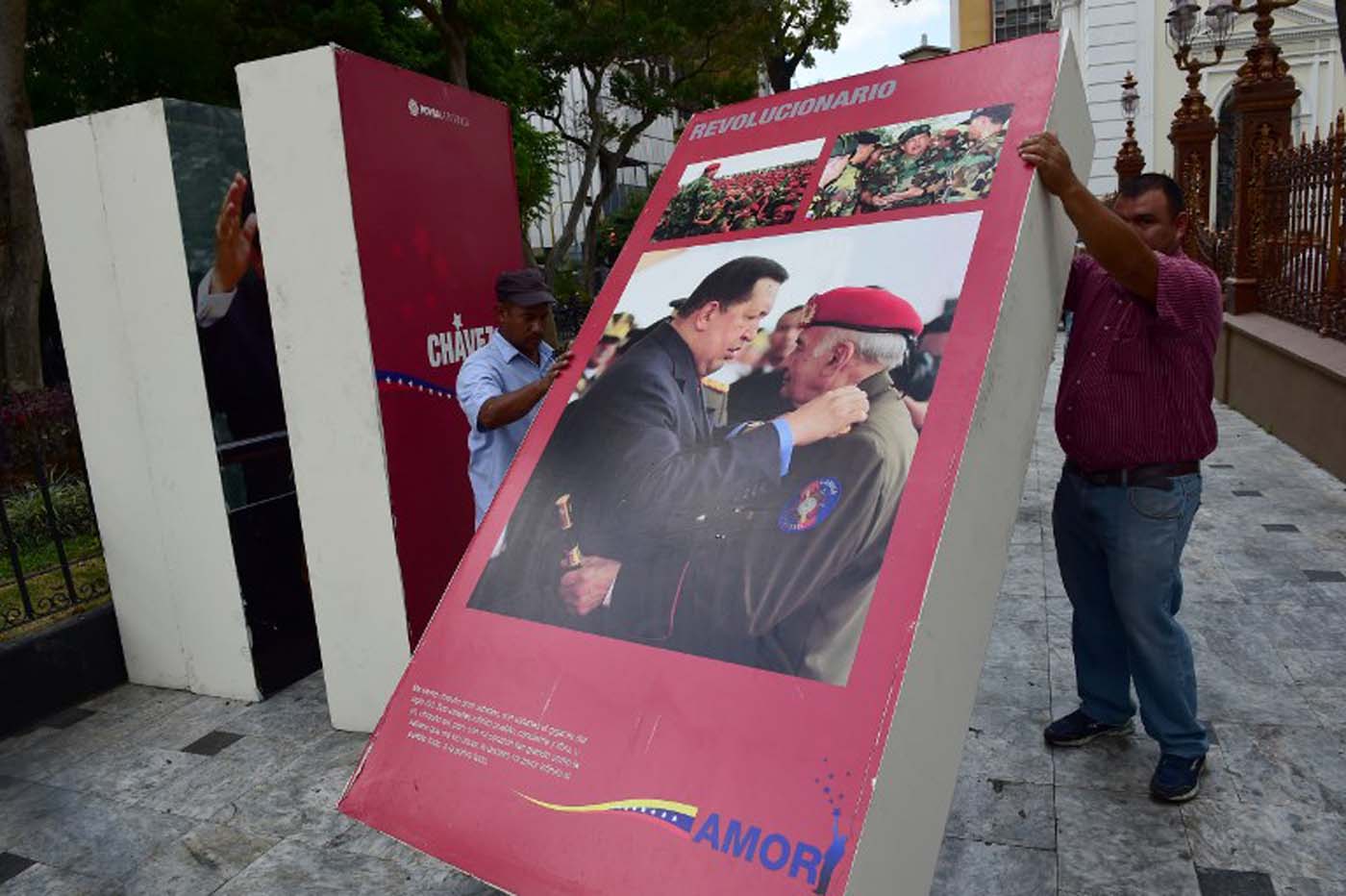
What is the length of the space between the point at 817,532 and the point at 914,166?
923mm

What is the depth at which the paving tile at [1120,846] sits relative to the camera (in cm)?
267

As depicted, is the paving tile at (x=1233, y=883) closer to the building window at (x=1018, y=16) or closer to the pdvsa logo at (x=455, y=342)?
the pdvsa logo at (x=455, y=342)

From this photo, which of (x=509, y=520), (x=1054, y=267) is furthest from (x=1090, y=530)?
(x=509, y=520)

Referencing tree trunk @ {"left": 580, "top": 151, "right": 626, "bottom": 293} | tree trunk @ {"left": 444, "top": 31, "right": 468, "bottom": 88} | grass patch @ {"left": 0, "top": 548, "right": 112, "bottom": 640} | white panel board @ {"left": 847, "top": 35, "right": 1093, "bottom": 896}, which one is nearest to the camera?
white panel board @ {"left": 847, "top": 35, "right": 1093, "bottom": 896}

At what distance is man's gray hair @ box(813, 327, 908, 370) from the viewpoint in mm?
2033

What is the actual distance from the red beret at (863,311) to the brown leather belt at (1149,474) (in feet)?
4.09

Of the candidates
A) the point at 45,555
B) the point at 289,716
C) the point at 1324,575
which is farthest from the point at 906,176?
the point at 45,555

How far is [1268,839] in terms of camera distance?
9.25ft

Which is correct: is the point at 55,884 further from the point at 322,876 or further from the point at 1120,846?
the point at 1120,846

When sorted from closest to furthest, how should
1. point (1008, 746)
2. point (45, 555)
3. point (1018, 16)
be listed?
point (1008, 746)
point (45, 555)
point (1018, 16)

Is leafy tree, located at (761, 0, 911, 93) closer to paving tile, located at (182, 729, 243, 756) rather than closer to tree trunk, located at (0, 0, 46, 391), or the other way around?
tree trunk, located at (0, 0, 46, 391)

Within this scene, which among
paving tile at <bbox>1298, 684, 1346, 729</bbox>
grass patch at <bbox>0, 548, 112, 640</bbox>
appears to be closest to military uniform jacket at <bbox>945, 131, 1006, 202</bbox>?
paving tile at <bbox>1298, 684, 1346, 729</bbox>

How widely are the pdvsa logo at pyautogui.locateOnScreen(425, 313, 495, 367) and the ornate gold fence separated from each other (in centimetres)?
651

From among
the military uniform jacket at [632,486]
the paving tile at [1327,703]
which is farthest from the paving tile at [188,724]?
the paving tile at [1327,703]
